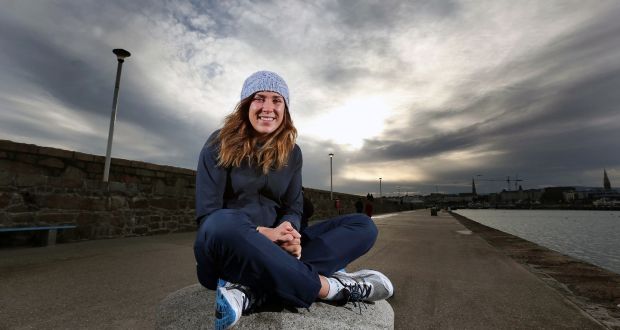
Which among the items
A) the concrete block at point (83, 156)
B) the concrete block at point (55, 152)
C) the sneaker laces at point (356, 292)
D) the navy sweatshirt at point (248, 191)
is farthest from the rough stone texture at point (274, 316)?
the concrete block at point (83, 156)

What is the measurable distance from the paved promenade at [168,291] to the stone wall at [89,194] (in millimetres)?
864

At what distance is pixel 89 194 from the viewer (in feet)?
18.5

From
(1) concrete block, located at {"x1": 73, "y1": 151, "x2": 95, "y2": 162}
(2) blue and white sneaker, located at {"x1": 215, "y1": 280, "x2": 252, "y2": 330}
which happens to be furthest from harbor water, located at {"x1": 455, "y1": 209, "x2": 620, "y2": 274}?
(1) concrete block, located at {"x1": 73, "y1": 151, "x2": 95, "y2": 162}

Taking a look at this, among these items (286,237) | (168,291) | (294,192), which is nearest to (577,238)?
(294,192)

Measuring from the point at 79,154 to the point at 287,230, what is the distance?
597cm

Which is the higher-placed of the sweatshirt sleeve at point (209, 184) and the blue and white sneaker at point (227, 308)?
the sweatshirt sleeve at point (209, 184)

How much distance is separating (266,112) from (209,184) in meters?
0.51

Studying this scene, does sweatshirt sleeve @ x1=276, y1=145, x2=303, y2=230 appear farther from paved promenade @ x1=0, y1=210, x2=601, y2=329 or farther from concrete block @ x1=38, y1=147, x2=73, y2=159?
concrete block @ x1=38, y1=147, x2=73, y2=159

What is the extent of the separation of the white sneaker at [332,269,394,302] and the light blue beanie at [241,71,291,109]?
1.05 metres

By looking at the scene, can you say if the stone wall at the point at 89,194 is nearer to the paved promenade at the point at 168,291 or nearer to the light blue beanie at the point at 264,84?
the paved promenade at the point at 168,291

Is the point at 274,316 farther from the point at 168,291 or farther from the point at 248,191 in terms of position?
the point at 168,291

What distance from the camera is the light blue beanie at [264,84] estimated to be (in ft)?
5.49

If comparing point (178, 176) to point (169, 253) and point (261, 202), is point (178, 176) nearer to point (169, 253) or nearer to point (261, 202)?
point (169, 253)

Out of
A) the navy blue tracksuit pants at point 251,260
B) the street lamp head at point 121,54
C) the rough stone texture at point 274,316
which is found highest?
the street lamp head at point 121,54
